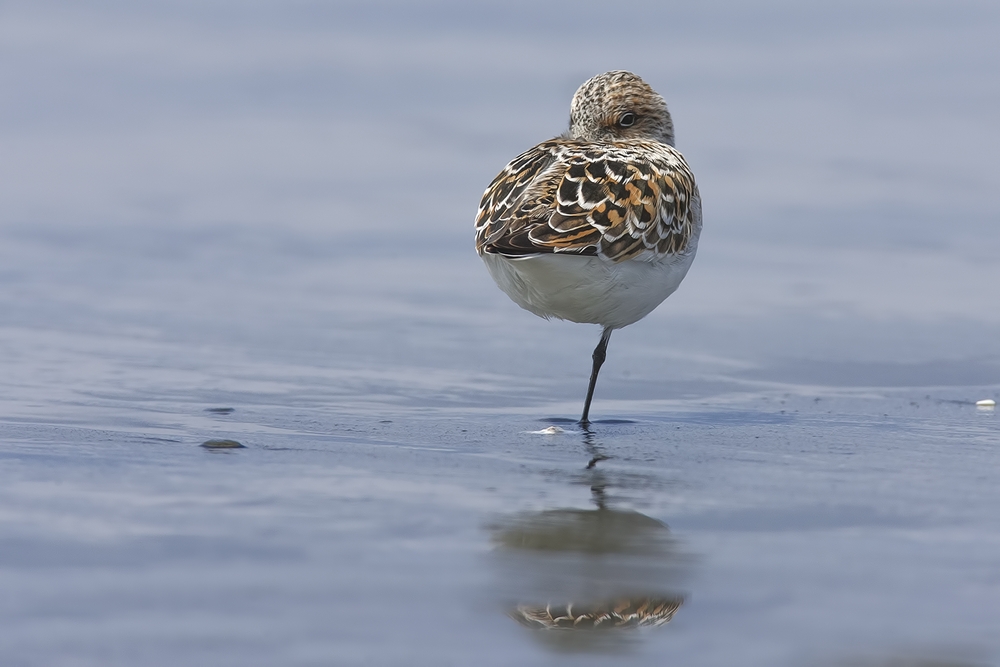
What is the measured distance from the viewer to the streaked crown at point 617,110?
26.2ft

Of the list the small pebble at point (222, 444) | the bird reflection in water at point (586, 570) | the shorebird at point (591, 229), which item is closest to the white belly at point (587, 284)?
the shorebird at point (591, 229)

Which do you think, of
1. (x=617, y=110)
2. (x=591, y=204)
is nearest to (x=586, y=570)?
(x=591, y=204)

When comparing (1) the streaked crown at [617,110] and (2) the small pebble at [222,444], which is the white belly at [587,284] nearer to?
(1) the streaked crown at [617,110]

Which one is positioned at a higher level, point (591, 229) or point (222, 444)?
point (591, 229)

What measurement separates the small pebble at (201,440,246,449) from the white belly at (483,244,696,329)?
1.47 metres

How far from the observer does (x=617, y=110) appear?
8.00 m

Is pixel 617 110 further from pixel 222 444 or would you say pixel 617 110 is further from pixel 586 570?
pixel 586 570

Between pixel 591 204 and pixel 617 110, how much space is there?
167 centimetres

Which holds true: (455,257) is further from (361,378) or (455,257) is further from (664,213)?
(664,213)

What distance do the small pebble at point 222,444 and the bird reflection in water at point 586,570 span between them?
4.99ft

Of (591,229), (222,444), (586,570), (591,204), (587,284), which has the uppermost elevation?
(591,204)

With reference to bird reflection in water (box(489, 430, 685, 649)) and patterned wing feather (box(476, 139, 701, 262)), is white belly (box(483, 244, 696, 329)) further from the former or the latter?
bird reflection in water (box(489, 430, 685, 649))

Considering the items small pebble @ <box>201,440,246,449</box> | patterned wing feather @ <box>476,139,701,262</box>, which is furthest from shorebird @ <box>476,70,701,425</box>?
small pebble @ <box>201,440,246,449</box>

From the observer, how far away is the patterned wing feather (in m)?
6.27
